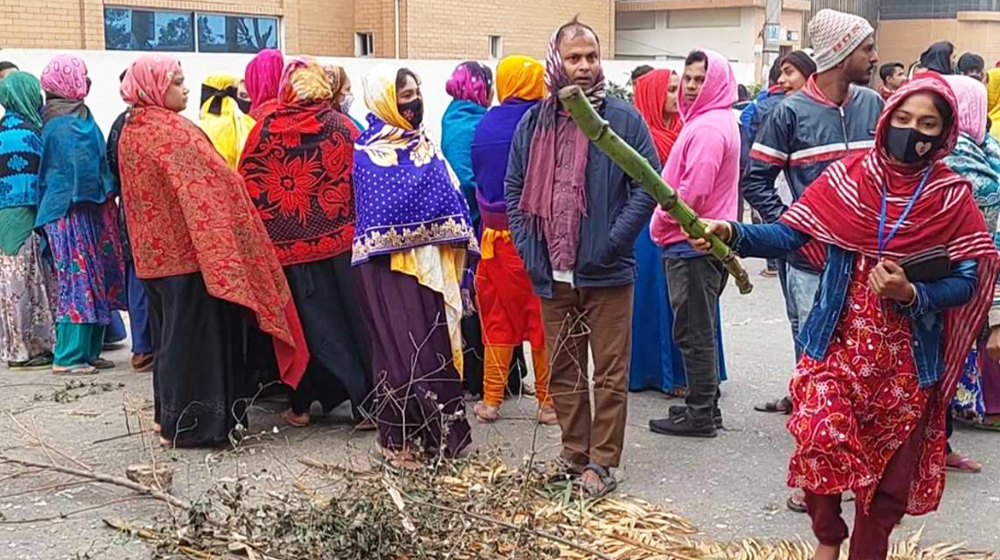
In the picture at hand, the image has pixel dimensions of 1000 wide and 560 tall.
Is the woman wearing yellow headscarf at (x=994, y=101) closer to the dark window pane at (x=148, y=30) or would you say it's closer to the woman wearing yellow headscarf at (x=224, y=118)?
the woman wearing yellow headscarf at (x=224, y=118)

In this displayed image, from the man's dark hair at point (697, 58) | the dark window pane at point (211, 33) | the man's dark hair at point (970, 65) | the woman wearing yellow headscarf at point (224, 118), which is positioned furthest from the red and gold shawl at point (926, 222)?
the dark window pane at point (211, 33)

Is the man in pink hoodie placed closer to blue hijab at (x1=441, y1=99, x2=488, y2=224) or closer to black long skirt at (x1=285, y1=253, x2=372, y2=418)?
blue hijab at (x1=441, y1=99, x2=488, y2=224)

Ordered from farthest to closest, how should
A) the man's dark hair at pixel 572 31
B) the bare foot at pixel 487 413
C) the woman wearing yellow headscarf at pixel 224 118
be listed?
the woman wearing yellow headscarf at pixel 224 118
the bare foot at pixel 487 413
the man's dark hair at pixel 572 31

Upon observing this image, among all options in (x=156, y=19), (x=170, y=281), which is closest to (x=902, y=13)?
(x=156, y=19)

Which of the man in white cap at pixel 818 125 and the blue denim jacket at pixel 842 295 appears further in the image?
the man in white cap at pixel 818 125

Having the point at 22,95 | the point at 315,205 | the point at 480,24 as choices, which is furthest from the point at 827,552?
the point at 480,24

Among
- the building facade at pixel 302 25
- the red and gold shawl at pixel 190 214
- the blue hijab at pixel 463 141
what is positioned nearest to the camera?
the red and gold shawl at pixel 190 214

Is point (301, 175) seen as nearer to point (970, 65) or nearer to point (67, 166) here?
point (67, 166)

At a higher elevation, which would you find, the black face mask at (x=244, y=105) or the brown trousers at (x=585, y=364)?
the black face mask at (x=244, y=105)

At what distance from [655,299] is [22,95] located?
4.25m

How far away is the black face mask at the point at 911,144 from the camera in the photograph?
147 inches

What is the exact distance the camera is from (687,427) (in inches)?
239

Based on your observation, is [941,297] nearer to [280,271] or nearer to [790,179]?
[790,179]

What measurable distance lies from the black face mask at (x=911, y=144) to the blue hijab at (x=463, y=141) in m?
3.13
